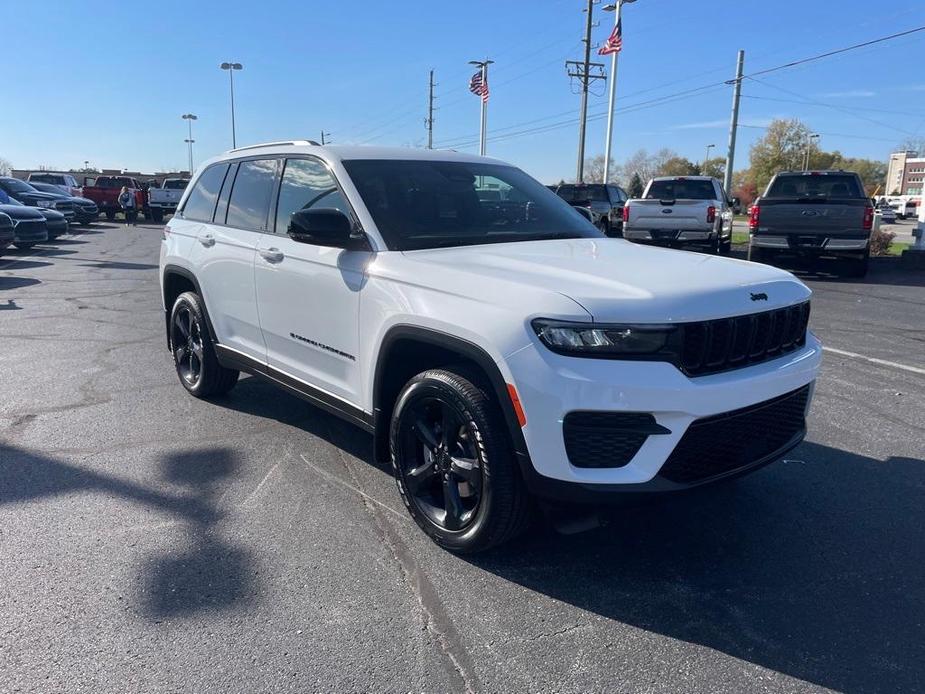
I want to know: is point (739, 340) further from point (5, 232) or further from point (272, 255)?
point (5, 232)

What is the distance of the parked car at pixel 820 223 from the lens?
42.5 feet

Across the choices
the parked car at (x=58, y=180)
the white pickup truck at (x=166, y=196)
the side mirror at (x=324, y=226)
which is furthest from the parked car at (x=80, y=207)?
the side mirror at (x=324, y=226)

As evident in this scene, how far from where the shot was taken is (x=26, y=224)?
17266 mm

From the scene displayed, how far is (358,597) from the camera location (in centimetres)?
302

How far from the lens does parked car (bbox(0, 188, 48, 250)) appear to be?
55.8 feet

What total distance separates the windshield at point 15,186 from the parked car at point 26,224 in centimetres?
725

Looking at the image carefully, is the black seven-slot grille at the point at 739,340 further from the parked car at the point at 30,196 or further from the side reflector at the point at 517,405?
the parked car at the point at 30,196

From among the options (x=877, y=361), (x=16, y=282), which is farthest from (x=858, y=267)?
(x=16, y=282)

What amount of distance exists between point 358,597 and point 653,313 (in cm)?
166

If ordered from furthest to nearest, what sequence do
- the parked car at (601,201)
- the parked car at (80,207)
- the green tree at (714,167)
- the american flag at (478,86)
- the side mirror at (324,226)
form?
1. the green tree at (714,167)
2. the american flag at (478,86)
3. the parked car at (80,207)
4. the parked car at (601,201)
5. the side mirror at (324,226)

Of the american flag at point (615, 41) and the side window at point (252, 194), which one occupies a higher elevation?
the american flag at point (615, 41)

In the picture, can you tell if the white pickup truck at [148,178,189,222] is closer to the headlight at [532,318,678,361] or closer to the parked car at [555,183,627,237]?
the parked car at [555,183,627,237]

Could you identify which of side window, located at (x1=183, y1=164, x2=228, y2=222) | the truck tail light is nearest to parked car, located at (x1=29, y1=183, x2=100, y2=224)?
the truck tail light

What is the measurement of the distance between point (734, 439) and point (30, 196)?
1050 inches
